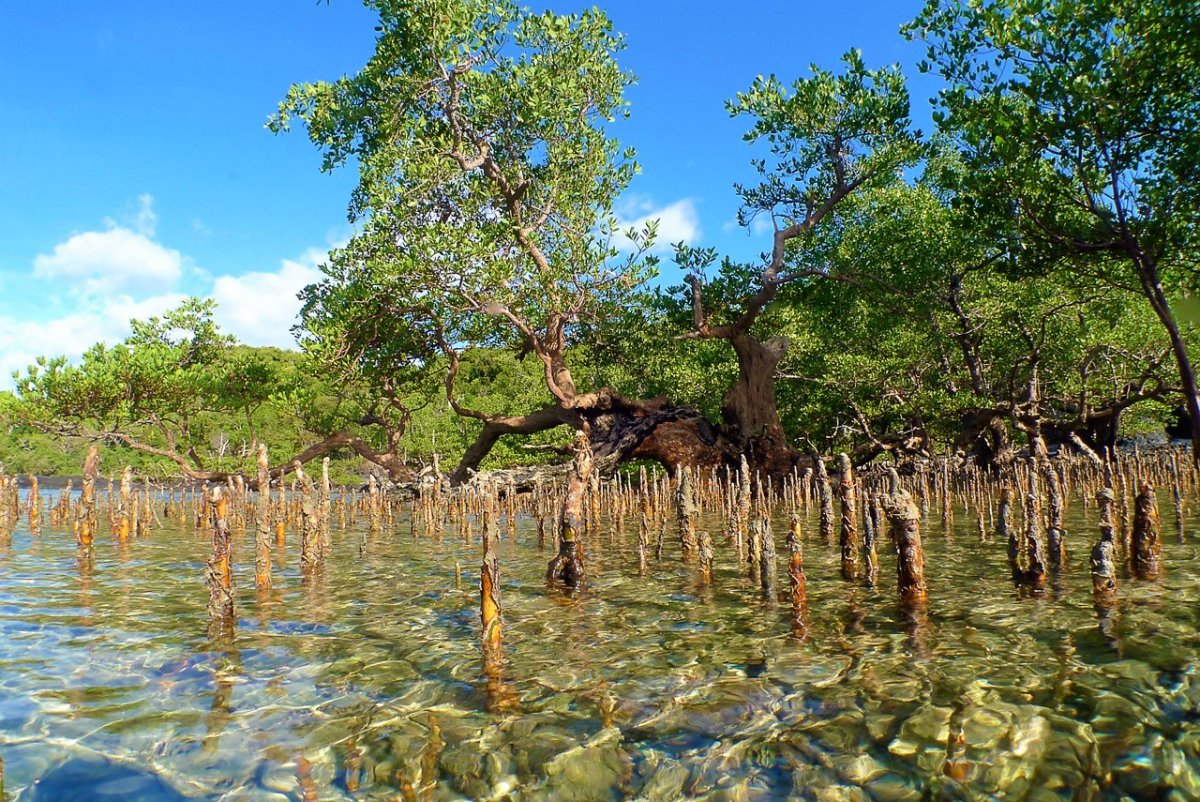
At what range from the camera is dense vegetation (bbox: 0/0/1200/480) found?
14188 millimetres

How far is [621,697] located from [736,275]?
63.2 ft

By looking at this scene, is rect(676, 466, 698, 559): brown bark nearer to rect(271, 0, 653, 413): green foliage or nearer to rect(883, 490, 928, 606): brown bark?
rect(883, 490, 928, 606): brown bark

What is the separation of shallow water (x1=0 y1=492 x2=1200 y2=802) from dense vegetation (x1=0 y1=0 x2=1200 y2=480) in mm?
8751

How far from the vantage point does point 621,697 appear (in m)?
5.38

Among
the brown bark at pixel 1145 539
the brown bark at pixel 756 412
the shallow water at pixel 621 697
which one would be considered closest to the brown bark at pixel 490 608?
the shallow water at pixel 621 697

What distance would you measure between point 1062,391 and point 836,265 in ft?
27.5

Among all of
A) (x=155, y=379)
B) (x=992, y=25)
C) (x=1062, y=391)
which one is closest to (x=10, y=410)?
(x=155, y=379)

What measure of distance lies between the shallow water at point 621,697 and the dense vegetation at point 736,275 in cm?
875

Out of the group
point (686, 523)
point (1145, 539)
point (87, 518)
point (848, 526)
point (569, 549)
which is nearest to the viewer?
point (1145, 539)

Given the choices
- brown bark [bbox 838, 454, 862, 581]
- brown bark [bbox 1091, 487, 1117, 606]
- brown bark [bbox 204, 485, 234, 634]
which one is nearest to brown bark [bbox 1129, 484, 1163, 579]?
brown bark [bbox 1091, 487, 1117, 606]

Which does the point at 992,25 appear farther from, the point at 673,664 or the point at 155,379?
the point at 155,379

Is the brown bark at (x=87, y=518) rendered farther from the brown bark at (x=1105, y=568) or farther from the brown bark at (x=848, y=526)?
the brown bark at (x=1105, y=568)

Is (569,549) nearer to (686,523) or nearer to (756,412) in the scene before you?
(686,523)

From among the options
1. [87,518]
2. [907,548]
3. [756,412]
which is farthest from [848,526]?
[756,412]
